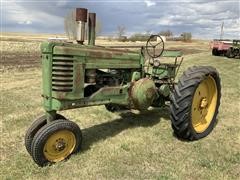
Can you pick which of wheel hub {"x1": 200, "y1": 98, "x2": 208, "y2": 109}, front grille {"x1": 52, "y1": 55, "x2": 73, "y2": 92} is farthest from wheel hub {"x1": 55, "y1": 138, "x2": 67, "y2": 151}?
wheel hub {"x1": 200, "y1": 98, "x2": 208, "y2": 109}

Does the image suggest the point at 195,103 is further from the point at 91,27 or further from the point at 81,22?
the point at 81,22

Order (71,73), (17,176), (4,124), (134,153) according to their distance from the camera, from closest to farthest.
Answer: (17,176) < (71,73) < (134,153) < (4,124)

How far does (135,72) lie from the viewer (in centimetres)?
584

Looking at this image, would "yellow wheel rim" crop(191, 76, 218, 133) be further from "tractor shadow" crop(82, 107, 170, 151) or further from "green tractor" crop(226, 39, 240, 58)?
"green tractor" crop(226, 39, 240, 58)

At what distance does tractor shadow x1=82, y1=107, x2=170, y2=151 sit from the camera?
573cm

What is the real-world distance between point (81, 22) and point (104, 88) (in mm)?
1089

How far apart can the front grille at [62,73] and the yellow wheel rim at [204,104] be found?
221 cm

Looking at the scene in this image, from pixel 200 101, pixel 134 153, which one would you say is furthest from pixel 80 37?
pixel 200 101

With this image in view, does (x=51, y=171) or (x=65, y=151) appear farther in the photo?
(x=65, y=151)

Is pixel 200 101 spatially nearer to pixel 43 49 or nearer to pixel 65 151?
pixel 65 151

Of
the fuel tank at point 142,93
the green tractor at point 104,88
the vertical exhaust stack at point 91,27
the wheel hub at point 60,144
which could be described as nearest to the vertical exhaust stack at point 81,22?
the green tractor at point 104,88

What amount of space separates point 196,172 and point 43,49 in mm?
2612

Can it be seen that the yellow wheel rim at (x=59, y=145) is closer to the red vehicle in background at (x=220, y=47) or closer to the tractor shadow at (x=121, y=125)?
the tractor shadow at (x=121, y=125)

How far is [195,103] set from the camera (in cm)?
583
